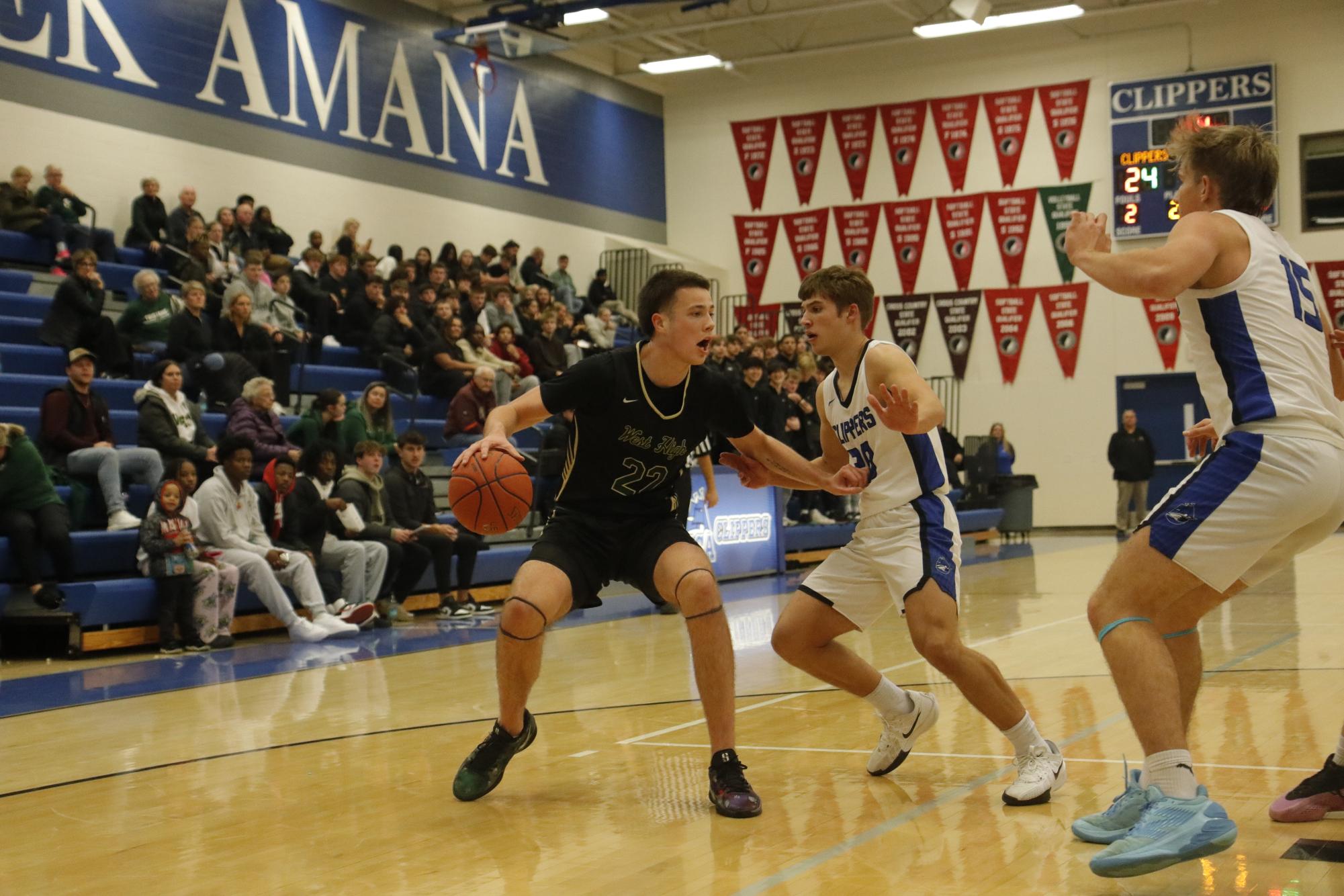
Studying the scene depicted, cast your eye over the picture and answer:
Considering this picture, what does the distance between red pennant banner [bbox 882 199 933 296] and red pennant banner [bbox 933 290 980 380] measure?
2.07ft

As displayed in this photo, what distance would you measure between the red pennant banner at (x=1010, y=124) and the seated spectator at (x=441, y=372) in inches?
461

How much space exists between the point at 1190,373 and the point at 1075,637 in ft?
47.0

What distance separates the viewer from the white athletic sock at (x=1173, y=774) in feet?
10.6

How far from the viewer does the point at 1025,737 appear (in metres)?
4.24

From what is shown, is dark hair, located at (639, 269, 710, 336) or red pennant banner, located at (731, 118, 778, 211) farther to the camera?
red pennant banner, located at (731, 118, 778, 211)

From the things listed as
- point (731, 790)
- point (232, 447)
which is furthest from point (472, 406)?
point (731, 790)

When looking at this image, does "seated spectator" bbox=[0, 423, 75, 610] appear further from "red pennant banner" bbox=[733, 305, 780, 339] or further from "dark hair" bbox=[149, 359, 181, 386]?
"red pennant banner" bbox=[733, 305, 780, 339]

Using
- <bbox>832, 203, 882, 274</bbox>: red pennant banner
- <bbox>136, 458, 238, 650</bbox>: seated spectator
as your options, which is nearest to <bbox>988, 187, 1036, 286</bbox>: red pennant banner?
<bbox>832, 203, 882, 274</bbox>: red pennant banner

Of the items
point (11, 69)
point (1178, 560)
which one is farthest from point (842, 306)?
point (11, 69)

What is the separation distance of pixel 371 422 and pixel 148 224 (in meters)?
4.84

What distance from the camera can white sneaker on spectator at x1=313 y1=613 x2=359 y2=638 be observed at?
9.50 meters

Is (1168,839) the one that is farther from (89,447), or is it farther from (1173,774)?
(89,447)

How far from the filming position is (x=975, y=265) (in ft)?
74.9

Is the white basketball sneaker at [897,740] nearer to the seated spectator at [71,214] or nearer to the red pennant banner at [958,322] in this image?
the seated spectator at [71,214]
